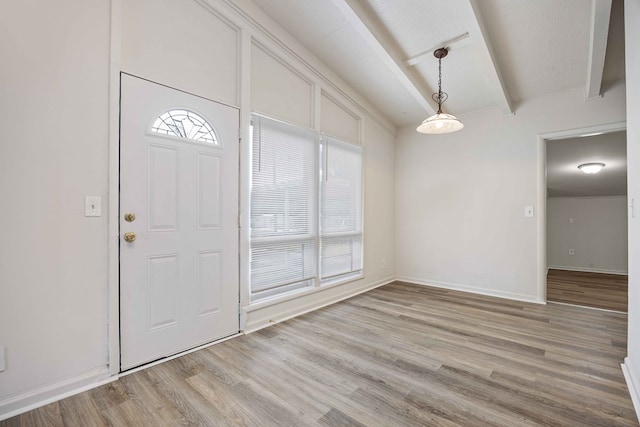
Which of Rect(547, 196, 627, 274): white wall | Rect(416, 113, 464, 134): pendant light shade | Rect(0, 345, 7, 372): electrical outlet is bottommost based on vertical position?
Rect(0, 345, 7, 372): electrical outlet

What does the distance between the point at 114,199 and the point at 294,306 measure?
2.00 meters

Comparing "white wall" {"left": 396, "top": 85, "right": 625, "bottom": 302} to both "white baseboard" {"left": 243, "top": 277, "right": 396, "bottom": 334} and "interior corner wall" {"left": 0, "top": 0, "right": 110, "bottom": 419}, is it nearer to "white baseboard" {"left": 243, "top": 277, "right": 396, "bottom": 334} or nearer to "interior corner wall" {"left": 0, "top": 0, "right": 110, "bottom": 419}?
"white baseboard" {"left": 243, "top": 277, "right": 396, "bottom": 334}

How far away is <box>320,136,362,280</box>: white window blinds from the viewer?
3637 millimetres

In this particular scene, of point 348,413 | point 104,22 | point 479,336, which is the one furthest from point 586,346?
point 104,22

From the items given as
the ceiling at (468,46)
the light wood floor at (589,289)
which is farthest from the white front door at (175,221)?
the light wood floor at (589,289)

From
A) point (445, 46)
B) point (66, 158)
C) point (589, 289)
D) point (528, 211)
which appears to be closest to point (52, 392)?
point (66, 158)

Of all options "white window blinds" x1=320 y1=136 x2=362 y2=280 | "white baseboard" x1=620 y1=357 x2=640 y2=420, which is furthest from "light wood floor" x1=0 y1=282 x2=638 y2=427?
"white window blinds" x1=320 y1=136 x2=362 y2=280

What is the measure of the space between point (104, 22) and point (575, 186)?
7.49 metres

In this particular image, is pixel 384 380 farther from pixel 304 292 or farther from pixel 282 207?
pixel 282 207

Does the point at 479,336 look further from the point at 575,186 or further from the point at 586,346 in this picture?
the point at 575,186

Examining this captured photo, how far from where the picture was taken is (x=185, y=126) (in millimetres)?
2352

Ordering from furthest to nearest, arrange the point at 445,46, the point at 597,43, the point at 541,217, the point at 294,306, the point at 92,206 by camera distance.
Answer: the point at 541,217 → the point at 294,306 → the point at 445,46 → the point at 597,43 → the point at 92,206

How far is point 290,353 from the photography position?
231cm

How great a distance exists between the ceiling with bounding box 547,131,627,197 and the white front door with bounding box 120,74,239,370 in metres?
4.57
